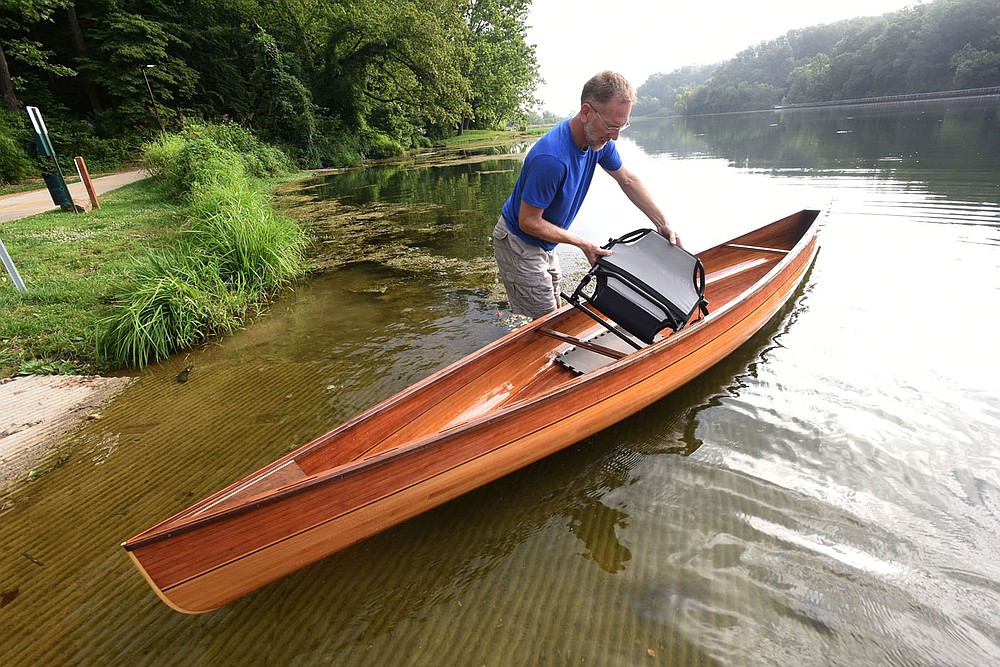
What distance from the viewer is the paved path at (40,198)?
30.9 feet

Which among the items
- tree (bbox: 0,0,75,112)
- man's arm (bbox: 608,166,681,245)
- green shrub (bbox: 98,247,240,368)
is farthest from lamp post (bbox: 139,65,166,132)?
man's arm (bbox: 608,166,681,245)

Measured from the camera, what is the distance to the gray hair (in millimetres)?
2682

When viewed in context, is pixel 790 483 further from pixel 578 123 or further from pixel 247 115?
pixel 247 115

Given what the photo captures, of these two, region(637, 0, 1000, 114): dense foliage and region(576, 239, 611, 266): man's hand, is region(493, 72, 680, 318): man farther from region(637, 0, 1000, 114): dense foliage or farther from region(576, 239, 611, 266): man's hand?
region(637, 0, 1000, 114): dense foliage

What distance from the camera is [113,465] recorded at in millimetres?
3074

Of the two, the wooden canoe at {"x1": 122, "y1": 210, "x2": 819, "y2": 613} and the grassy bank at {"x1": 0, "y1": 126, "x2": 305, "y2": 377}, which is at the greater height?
the grassy bank at {"x1": 0, "y1": 126, "x2": 305, "y2": 377}

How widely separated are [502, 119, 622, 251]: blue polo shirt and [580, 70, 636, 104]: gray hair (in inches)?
10.0

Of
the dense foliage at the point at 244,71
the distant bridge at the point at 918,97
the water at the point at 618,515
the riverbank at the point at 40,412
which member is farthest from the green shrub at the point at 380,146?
the distant bridge at the point at 918,97

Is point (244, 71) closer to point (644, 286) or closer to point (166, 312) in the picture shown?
point (166, 312)

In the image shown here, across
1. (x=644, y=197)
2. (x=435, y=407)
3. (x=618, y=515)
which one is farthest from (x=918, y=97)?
(x=435, y=407)

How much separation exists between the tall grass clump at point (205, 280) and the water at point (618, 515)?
312mm

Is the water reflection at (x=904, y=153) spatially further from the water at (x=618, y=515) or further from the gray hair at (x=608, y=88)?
the gray hair at (x=608, y=88)

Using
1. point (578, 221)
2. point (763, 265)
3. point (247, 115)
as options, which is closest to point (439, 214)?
point (578, 221)

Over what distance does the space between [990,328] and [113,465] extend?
735 cm
